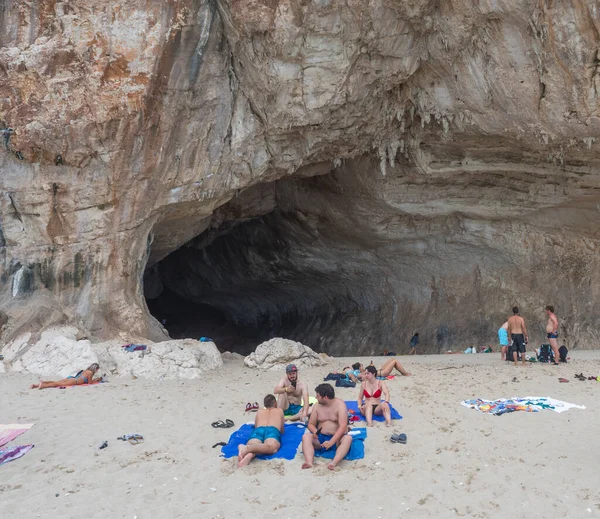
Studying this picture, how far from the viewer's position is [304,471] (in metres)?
4.87

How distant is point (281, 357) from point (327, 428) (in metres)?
5.24

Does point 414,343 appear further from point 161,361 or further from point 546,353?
point 161,361

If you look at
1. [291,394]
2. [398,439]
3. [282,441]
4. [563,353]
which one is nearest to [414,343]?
[563,353]

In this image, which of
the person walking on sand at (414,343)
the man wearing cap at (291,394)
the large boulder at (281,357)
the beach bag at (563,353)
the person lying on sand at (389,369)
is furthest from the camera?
the person walking on sand at (414,343)

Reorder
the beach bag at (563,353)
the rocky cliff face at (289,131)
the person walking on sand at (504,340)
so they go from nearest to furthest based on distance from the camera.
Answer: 1. the beach bag at (563,353)
2. the rocky cliff face at (289,131)
3. the person walking on sand at (504,340)

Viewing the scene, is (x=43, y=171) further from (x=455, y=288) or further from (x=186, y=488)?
(x=455, y=288)

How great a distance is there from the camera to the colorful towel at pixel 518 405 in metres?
6.36

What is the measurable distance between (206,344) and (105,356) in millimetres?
2092

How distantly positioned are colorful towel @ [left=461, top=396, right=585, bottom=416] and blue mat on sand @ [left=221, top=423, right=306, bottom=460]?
2.18 meters

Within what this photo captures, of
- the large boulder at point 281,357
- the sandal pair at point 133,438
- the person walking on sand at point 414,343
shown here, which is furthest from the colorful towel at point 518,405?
the person walking on sand at point 414,343

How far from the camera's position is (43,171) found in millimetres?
11000

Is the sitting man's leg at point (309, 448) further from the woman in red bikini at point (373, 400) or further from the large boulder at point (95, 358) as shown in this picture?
the large boulder at point (95, 358)

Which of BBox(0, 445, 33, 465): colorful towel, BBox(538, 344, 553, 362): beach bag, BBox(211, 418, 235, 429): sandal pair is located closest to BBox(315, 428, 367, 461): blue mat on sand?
BBox(211, 418, 235, 429): sandal pair

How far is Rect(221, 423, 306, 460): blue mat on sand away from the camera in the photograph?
5.23 m
